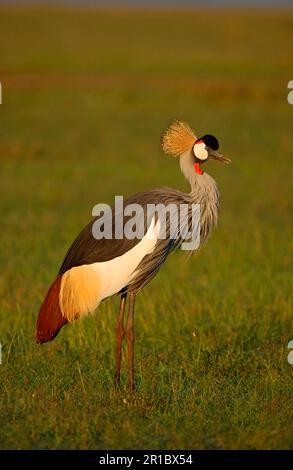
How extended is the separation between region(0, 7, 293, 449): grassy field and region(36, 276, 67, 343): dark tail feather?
0.80ft

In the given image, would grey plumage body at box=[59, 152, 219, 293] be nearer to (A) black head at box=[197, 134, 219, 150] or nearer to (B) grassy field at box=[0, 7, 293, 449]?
(A) black head at box=[197, 134, 219, 150]

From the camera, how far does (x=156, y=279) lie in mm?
8297

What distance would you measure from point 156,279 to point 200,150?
118 inches

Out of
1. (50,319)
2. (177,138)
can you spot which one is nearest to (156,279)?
(177,138)

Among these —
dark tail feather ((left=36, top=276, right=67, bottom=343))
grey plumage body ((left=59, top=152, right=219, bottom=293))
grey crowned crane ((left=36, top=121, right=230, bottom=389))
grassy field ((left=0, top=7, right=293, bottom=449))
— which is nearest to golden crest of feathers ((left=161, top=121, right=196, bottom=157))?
grey plumage body ((left=59, top=152, right=219, bottom=293))

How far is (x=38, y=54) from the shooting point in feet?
117

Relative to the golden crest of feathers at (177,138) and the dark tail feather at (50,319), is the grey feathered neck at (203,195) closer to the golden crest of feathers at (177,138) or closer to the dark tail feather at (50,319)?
the golden crest of feathers at (177,138)

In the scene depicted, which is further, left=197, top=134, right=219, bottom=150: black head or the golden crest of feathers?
the golden crest of feathers

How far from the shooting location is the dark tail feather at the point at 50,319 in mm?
5211

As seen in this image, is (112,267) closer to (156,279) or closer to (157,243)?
(157,243)

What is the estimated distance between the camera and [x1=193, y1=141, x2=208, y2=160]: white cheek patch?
545cm

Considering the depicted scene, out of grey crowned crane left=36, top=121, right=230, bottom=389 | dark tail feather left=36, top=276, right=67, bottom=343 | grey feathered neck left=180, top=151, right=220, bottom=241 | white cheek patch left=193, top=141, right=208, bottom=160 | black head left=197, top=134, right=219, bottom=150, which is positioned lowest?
dark tail feather left=36, top=276, right=67, bottom=343

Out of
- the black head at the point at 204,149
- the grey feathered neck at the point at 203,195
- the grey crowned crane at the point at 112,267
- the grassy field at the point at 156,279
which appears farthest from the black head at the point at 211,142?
the grassy field at the point at 156,279
